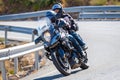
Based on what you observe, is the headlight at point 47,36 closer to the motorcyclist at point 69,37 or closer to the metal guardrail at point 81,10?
the motorcyclist at point 69,37

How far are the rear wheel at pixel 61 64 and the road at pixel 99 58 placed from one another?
14cm

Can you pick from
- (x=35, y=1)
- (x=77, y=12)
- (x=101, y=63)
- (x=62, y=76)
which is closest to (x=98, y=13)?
(x=77, y=12)

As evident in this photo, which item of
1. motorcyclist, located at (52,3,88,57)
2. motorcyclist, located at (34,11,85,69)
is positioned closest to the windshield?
motorcyclist, located at (34,11,85,69)

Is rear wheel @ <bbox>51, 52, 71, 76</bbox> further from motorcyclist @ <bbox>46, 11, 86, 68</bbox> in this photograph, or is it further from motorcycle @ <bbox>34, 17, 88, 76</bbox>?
motorcyclist @ <bbox>46, 11, 86, 68</bbox>

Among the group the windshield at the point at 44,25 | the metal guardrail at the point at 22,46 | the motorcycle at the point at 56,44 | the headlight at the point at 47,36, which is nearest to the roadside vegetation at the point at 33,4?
the metal guardrail at the point at 22,46

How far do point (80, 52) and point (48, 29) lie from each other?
1384 mm

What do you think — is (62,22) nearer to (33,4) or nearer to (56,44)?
(56,44)

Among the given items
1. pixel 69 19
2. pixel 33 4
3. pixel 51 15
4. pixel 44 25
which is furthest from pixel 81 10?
pixel 44 25

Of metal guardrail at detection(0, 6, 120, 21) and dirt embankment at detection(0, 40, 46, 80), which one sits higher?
metal guardrail at detection(0, 6, 120, 21)

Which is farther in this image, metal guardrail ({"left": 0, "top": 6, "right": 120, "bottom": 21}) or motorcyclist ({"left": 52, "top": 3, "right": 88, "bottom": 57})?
metal guardrail ({"left": 0, "top": 6, "right": 120, "bottom": 21})

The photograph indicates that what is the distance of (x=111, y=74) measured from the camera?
421 inches

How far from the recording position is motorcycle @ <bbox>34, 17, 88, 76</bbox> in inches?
418

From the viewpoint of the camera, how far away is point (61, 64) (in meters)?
10.8

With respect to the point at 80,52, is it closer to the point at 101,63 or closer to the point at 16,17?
the point at 101,63
